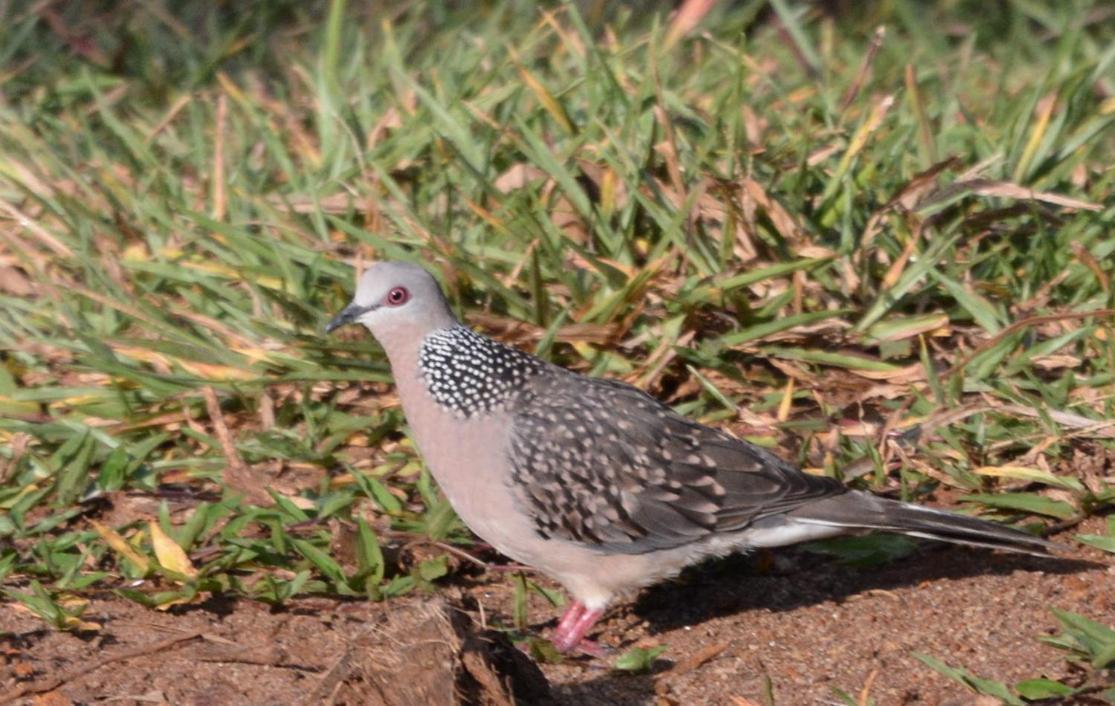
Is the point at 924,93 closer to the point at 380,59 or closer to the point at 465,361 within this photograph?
the point at 380,59

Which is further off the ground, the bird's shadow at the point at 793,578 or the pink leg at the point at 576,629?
the pink leg at the point at 576,629

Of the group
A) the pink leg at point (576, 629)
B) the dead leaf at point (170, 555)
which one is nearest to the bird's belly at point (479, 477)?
the pink leg at point (576, 629)

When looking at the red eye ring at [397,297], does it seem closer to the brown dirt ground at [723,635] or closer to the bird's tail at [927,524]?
the brown dirt ground at [723,635]

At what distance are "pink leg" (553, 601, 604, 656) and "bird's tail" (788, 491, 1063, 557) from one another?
71cm

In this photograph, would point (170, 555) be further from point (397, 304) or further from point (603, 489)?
point (603, 489)

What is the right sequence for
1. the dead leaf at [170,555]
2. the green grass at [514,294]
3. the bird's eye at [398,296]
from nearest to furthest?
the dead leaf at [170,555], the bird's eye at [398,296], the green grass at [514,294]

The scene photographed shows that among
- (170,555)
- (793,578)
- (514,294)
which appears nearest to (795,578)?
(793,578)

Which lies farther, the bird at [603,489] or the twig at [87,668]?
the bird at [603,489]

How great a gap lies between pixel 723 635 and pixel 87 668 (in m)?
1.70

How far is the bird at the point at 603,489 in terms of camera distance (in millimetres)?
4355

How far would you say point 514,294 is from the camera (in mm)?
5246

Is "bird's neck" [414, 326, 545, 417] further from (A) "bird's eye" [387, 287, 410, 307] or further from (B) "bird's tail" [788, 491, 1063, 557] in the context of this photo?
(B) "bird's tail" [788, 491, 1063, 557]

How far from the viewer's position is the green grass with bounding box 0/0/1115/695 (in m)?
4.81

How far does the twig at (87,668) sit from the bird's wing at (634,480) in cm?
100
